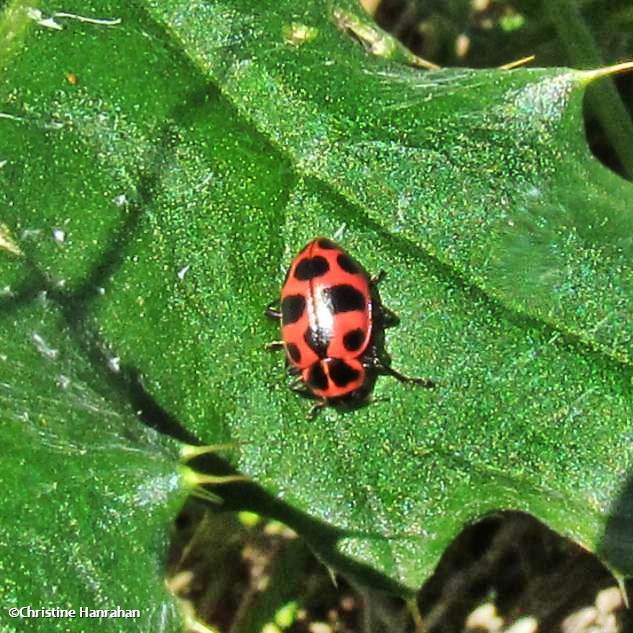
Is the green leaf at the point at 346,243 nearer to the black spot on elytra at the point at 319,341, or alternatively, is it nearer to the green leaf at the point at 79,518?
the black spot on elytra at the point at 319,341

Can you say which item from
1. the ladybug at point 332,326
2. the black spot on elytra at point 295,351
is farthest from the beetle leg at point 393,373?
the black spot on elytra at point 295,351

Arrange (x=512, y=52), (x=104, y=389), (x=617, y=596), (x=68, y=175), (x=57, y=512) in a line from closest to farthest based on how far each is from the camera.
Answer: (x=57, y=512)
(x=104, y=389)
(x=68, y=175)
(x=617, y=596)
(x=512, y=52)

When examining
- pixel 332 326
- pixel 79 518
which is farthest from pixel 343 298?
pixel 79 518

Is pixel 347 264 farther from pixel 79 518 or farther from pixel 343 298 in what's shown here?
pixel 79 518

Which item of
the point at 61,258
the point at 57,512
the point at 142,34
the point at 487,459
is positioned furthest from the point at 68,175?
the point at 487,459

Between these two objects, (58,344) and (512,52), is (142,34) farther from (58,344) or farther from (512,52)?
(512,52)
